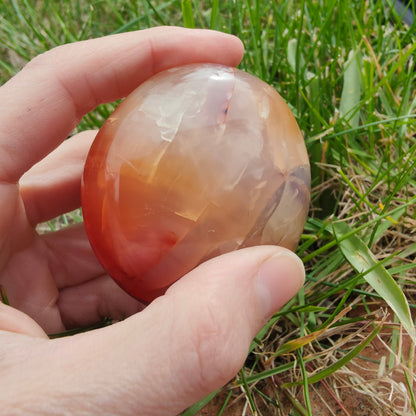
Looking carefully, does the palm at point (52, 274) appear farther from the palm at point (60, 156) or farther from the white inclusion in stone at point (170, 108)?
the white inclusion in stone at point (170, 108)

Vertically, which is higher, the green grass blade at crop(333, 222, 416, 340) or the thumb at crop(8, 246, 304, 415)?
the thumb at crop(8, 246, 304, 415)

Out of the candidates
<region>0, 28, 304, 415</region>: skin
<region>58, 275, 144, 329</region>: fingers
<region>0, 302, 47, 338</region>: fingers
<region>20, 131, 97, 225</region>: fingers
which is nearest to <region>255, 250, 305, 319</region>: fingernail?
<region>0, 28, 304, 415</region>: skin

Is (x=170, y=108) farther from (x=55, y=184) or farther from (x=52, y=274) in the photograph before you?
(x=52, y=274)

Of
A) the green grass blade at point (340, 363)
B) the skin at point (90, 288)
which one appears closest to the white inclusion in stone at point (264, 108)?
the skin at point (90, 288)

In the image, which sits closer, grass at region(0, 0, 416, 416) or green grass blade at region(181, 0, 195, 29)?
grass at region(0, 0, 416, 416)

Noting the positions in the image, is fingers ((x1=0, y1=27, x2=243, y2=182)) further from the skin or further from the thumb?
the thumb

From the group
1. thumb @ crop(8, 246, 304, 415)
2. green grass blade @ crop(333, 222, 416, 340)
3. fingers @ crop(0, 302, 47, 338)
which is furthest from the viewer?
green grass blade @ crop(333, 222, 416, 340)

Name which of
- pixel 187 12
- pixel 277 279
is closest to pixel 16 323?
pixel 277 279
